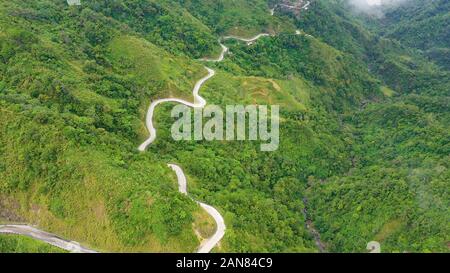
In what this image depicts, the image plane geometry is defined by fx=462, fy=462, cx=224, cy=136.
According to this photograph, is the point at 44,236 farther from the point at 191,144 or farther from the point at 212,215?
the point at 191,144

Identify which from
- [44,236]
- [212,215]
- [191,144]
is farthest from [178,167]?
[44,236]

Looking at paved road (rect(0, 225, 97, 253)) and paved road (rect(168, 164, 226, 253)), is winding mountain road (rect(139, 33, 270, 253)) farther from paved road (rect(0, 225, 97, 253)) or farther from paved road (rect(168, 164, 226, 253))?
paved road (rect(0, 225, 97, 253))

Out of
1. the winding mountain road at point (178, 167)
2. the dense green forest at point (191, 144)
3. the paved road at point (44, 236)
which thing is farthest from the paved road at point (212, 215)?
the paved road at point (44, 236)

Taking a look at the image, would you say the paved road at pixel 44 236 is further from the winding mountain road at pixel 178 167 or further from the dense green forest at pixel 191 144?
the winding mountain road at pixel 178 167

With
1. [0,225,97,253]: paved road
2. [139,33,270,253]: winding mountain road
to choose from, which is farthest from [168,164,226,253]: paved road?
[0,225,97,253]: paved road

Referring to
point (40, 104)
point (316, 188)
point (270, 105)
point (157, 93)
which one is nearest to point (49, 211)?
point (40, 104)
